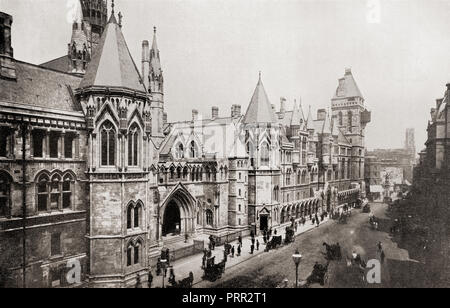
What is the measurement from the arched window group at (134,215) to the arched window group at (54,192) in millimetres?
3746

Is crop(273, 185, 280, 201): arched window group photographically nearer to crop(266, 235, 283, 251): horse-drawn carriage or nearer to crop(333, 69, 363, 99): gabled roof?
crop(266, 235, 283, 251): horse-drawn carriage

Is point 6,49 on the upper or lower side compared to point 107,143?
upper

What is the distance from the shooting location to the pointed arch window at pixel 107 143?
20609 millimetres

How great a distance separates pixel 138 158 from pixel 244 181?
60.4 feet

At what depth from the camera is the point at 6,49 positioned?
61.6ft

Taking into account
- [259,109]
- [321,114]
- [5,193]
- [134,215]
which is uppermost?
[321,114]

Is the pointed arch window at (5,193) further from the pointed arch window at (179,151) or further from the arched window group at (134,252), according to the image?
the pointed arch window at (179,151)

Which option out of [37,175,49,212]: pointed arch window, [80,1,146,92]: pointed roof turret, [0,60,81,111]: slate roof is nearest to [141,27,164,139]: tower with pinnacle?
[0,60,81,111]: slate roof

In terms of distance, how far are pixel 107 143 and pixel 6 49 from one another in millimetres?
7842

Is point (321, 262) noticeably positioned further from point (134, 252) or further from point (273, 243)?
point (134, 252)

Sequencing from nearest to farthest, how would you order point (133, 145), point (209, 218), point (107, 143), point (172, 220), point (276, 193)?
point (107, 143) → point (133, 145) → point (172, 220) → point (209, 218) → point (276, 193)

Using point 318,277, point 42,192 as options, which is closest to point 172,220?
point 42,192
